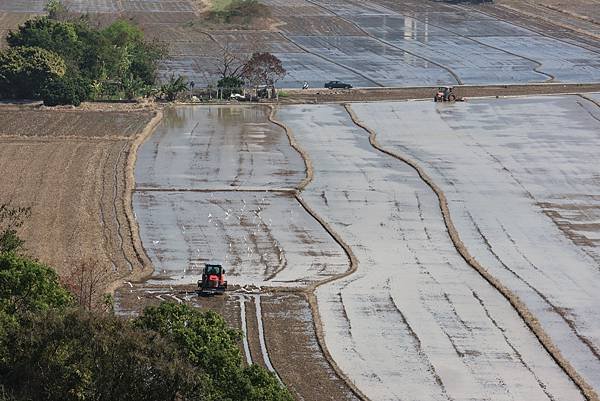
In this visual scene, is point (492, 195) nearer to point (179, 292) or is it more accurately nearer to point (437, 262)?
point (437, 262)

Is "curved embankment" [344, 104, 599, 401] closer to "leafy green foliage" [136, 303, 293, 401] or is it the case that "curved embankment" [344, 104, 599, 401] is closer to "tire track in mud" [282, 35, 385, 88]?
"leafy green foliage" [136, 303, 293, 401]

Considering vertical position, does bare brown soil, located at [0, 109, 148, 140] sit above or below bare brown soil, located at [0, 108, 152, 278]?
below

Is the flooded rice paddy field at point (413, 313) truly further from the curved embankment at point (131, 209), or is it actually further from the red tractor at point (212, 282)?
the curved embankment at point (131, 209)

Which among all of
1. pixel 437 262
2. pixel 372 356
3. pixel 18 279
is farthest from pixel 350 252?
pixel 18 279

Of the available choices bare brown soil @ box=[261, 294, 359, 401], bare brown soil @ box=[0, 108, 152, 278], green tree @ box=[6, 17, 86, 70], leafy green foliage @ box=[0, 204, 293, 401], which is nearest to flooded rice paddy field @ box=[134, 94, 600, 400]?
bare brown soil @ box=[261, 294, 359, 401]

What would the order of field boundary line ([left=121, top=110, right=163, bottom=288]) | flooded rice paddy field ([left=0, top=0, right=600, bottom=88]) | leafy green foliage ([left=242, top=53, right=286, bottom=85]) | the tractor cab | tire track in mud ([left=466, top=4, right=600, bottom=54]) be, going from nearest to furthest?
field boundary line ([left=121, top=110, right=163, bottom=288]) → the tractor cab → leafy green foliage ([left=242, top=53, right=286, bottom=85]) → flooded rice paddy field ([left=0, top=0, right=600, bottom=88]) → tire track in mud ([left=466, top=4, right=600, bottom=54])
